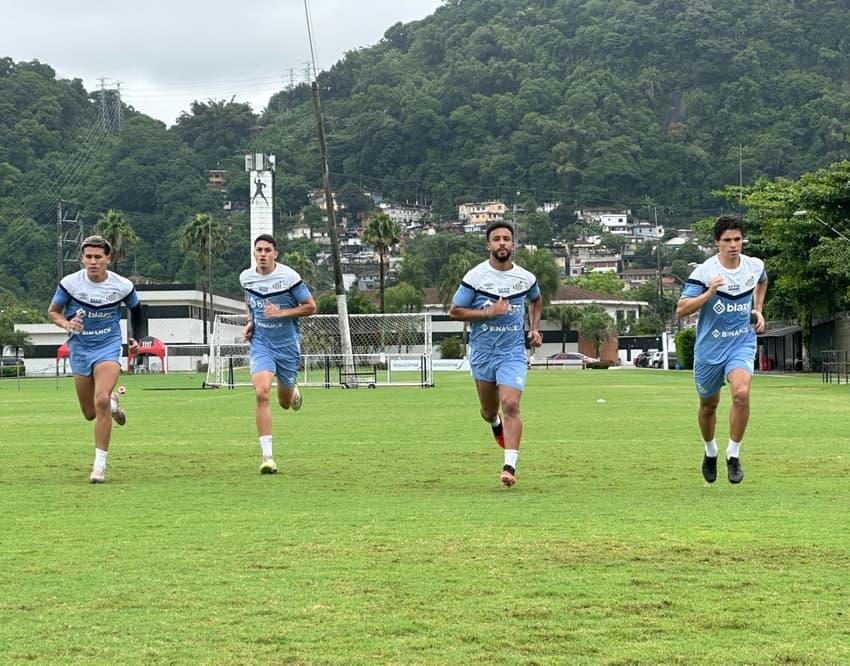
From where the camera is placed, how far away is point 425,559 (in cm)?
750

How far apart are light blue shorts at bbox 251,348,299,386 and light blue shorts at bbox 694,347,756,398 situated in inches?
170

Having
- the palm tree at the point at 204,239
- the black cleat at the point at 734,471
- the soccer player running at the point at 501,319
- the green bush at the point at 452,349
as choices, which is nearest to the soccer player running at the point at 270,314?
the soccer player running at the point at 501,319

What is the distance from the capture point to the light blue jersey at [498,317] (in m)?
12.0

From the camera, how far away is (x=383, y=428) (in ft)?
70.1

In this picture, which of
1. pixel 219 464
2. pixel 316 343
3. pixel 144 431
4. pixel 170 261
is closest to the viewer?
pixel 219 464

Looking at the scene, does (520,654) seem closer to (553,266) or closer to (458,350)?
(458,350)

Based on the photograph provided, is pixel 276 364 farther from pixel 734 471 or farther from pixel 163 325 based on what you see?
pixel 163 325

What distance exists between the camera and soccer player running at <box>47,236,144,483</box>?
487 inches

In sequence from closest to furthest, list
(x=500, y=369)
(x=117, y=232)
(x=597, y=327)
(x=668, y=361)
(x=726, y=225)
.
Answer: (x=726, y=225) → (x=500, y=369) → (x=668, y=361) → (x=117, y=232) → (x=597, y=327)

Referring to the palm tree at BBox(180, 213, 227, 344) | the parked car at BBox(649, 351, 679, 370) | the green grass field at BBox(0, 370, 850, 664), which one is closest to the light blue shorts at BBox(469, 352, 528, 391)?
the green grass field at BBox(0, 370, 850, 664)

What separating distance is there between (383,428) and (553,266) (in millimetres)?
96199

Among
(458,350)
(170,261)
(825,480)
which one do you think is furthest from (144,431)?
(170,261)

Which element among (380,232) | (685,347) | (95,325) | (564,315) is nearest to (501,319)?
(95,325)

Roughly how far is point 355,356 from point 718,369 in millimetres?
39608
